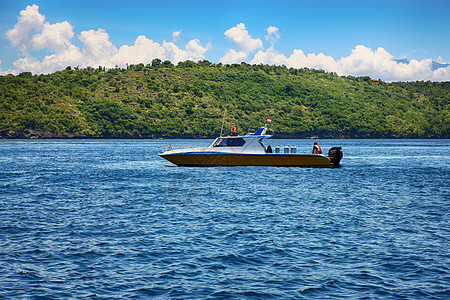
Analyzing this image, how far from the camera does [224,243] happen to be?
57.6 ft

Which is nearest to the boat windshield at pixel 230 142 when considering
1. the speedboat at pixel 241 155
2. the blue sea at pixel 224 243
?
the speedboat at pixel 241 155

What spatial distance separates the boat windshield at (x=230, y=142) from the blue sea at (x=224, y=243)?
11.6m

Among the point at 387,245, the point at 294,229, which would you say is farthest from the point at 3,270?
the point at 387,245

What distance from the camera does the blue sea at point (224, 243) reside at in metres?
12.8

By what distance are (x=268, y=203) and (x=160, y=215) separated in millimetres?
7179

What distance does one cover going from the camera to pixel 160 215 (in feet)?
77.2

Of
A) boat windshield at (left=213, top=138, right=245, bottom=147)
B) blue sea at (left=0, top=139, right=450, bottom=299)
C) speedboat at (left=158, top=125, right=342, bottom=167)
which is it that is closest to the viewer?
blue sea at (left=0, top=139, right=450, bottom=299)

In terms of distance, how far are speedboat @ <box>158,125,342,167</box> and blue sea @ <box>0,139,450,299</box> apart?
11.4 meters

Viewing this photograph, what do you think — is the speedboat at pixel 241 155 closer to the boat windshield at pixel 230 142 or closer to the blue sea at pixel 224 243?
the boat windshield at pixel 230 142

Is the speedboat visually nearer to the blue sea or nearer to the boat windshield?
the boat windshield

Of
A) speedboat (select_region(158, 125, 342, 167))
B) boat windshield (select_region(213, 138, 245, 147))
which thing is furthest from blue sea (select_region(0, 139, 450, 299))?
boat windshield (select_region(213, 138, 245, 147))

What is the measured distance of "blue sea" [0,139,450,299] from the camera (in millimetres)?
12789

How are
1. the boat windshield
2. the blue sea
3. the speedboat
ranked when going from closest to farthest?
1. the blue sea
2. the speedboat
3. the boat windshield

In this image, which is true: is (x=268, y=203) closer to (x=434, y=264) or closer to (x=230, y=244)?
(x=230, y=244)
